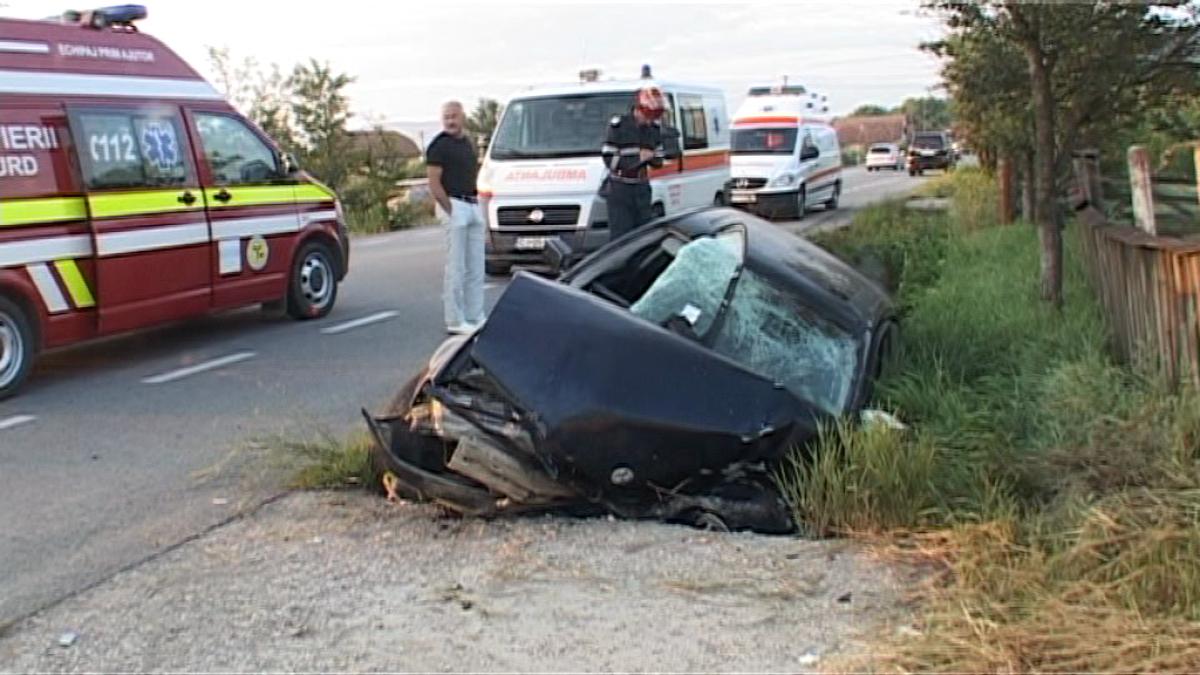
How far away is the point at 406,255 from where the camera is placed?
1722cm

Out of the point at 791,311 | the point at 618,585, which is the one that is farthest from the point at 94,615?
the point at 791,311

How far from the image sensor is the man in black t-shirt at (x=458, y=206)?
943 cm

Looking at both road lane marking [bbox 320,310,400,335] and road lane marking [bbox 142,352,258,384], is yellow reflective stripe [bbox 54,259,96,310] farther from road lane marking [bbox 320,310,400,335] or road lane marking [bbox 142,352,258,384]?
road lane marking [bbox 320,310,400,335]

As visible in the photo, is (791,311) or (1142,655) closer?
(1142,655)

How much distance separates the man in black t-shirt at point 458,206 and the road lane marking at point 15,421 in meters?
3.26

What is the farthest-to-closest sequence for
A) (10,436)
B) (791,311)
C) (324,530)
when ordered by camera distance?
(10,436) → (791,311) → (324,530)

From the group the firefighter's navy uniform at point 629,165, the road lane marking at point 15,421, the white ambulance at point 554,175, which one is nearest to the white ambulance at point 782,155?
the white ambulance at point 554,175

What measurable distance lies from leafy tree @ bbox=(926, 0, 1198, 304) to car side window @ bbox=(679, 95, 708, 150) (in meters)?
6.19

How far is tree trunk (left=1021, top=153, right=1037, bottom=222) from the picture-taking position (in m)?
12.7

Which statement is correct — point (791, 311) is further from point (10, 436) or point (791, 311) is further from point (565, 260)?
point (10, 436)

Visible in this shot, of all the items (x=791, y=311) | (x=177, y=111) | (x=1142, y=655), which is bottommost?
(x=1142, y=655)

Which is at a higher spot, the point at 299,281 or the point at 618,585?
the point at 299,281

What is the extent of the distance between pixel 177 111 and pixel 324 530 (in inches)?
216

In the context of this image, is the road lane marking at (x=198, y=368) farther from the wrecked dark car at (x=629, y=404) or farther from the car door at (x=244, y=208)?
the wrecked dark car at (x=629, y=404)
